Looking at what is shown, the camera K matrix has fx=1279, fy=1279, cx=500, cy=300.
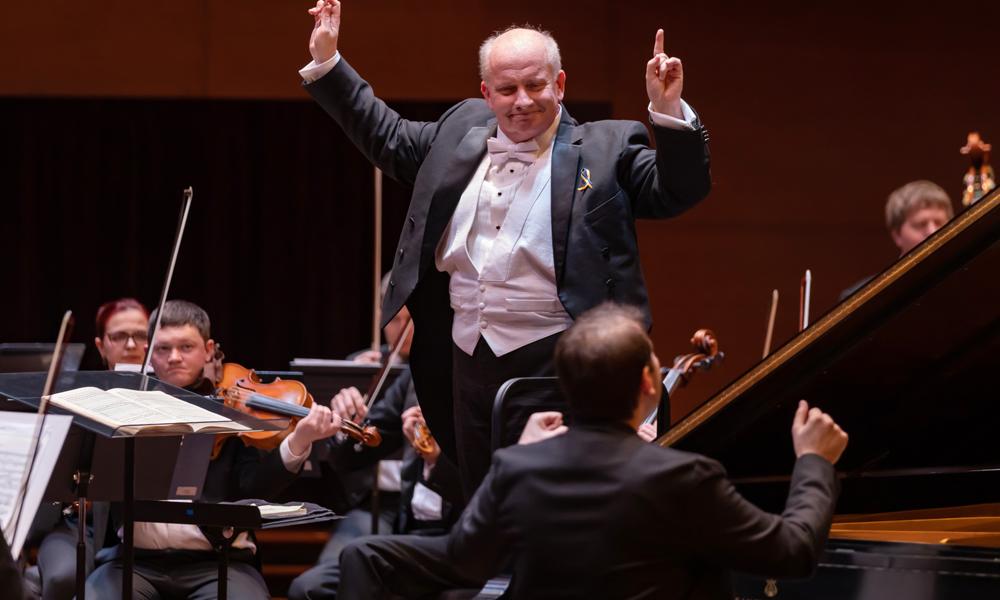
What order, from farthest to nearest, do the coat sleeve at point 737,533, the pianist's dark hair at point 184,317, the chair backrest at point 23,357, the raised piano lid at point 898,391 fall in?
the chair backrest at point 23,357 → the pianist's dark hair at point 184,317 → the raised piano lid at point 898,391 → the coat sleeve at point 737,533

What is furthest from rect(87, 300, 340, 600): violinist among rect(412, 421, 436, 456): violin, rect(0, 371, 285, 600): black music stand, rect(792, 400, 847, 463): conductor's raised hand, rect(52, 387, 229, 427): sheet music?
rect(792, 400, 847, 463): conductor's raised hand

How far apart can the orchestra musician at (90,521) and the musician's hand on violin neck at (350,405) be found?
0.57m

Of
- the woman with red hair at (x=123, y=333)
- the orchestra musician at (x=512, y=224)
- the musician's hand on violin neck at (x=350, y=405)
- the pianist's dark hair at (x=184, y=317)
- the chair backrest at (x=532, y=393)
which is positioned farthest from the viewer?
the woman with red hair at (x=123, y=333)

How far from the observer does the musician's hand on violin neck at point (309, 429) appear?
320cm

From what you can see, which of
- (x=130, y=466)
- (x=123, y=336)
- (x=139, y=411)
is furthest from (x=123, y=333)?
(x=139, y=411)

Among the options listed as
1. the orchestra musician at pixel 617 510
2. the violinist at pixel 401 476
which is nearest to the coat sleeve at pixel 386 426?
the violinist at pixel 401 476

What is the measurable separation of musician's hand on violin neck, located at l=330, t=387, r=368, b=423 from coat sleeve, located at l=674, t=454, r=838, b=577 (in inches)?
84.9

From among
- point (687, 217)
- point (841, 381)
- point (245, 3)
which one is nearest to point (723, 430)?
point (841, 381)

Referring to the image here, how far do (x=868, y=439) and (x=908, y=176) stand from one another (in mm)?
3533

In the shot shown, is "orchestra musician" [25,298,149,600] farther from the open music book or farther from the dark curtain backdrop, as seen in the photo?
the dark curtain backdrop

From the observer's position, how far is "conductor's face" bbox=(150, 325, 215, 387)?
3.37 meters

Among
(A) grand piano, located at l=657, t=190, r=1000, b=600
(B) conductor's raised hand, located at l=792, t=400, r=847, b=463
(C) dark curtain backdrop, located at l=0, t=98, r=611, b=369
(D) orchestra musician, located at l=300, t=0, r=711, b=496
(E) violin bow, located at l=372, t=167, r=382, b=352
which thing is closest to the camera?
(B) conductor's raised hand, located at l=792, t=400, r=847, b=463

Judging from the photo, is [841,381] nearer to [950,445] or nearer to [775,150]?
[950,445]

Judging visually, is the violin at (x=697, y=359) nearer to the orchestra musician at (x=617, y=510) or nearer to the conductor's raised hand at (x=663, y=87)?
the conductor's raised hand at (x=663, y=87)
